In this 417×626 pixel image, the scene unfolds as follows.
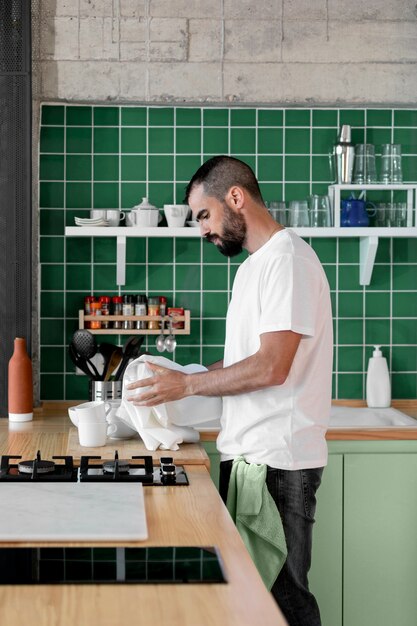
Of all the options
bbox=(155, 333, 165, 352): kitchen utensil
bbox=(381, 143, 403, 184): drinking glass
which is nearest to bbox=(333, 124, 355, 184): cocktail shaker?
bbox=(381, 143, 403, 184): drinking glass

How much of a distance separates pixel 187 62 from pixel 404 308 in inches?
55.9

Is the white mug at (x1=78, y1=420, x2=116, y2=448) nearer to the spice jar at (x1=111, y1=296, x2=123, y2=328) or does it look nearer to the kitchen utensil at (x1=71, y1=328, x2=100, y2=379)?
the kitchen utensil at (x1=71, y1=328, x2=100, y2=379)

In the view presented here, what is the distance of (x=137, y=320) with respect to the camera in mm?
3734

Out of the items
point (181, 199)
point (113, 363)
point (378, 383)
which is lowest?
point (378, 383)

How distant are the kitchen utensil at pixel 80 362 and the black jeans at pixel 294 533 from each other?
1.18 m

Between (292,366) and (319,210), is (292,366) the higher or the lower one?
the lower one

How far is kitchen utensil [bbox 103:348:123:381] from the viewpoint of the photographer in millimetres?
3424

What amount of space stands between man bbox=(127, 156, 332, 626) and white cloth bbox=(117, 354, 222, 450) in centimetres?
7

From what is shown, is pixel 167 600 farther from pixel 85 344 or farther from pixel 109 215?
pixel 109 215

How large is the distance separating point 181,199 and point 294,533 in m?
1.79

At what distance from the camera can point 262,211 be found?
2.55 meters

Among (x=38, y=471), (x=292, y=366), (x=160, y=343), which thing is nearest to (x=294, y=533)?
(x=292, y=366)

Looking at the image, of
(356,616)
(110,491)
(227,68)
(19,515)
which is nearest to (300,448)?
(110,491)

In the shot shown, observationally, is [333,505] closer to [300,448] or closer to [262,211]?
[300,448]
